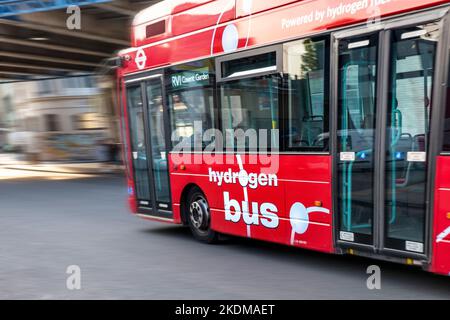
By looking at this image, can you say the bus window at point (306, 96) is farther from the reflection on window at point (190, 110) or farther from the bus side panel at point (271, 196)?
the reflection on window at point (190, 110)

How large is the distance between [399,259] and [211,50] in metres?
3.67

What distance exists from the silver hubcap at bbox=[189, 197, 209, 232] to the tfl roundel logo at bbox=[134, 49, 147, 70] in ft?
7.77

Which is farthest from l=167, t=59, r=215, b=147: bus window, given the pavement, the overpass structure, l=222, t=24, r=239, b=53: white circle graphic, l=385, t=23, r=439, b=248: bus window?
the pavement

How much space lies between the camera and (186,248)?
314 inches

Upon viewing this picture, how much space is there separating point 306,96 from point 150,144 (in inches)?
138

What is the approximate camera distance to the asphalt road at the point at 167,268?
5.57 m

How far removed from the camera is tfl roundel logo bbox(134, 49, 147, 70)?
8.91 m

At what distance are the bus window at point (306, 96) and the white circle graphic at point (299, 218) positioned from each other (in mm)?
653

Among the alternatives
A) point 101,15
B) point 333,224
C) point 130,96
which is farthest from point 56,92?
point 333,224

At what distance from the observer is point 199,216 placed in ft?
26.8

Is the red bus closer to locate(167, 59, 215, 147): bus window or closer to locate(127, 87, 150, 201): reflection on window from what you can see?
locate(167, 59, 215, 147): bus window

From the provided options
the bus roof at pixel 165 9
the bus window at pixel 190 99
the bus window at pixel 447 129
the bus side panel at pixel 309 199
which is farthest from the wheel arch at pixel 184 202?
the bus window at pixel 447 129

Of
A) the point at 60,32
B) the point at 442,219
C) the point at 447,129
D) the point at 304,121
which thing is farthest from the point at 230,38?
the point at 60,32

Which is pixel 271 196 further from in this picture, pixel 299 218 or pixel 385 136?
pixel 385 136
